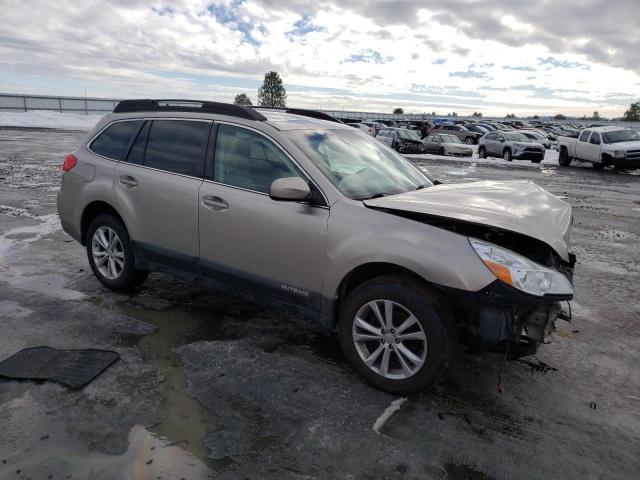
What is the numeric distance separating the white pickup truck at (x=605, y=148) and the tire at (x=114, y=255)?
68.3 feet

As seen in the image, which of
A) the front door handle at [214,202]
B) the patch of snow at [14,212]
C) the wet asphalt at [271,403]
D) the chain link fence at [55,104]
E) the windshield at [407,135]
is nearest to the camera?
the wet asphalt at [271,403]

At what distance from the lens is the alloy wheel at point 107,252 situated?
5.00 metres

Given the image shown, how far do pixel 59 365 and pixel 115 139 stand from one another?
2.41 m

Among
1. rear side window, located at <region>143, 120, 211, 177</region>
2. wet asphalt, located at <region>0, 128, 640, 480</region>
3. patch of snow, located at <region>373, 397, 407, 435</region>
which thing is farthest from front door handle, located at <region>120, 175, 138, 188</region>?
patch of snow, located at <region>373, 397, 407, 435</region>

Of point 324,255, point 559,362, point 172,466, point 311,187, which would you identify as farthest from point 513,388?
point 172,466

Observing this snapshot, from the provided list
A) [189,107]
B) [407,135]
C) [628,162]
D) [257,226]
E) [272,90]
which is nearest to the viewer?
[257,226]

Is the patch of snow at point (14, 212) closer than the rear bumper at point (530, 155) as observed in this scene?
Yes

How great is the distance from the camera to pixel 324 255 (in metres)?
3.55

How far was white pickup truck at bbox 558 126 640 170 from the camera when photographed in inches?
794

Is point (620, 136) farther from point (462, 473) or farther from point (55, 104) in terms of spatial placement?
point (55, 104)

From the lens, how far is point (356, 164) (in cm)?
412

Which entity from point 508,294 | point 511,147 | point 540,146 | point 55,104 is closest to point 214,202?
point 508,294

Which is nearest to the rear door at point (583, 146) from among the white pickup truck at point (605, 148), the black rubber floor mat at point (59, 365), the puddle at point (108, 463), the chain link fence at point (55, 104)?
the white pickup truck at point (605, 148)

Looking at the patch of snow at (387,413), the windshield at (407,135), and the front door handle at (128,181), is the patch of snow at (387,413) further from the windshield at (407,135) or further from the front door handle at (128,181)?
the windshield at (407,135)
